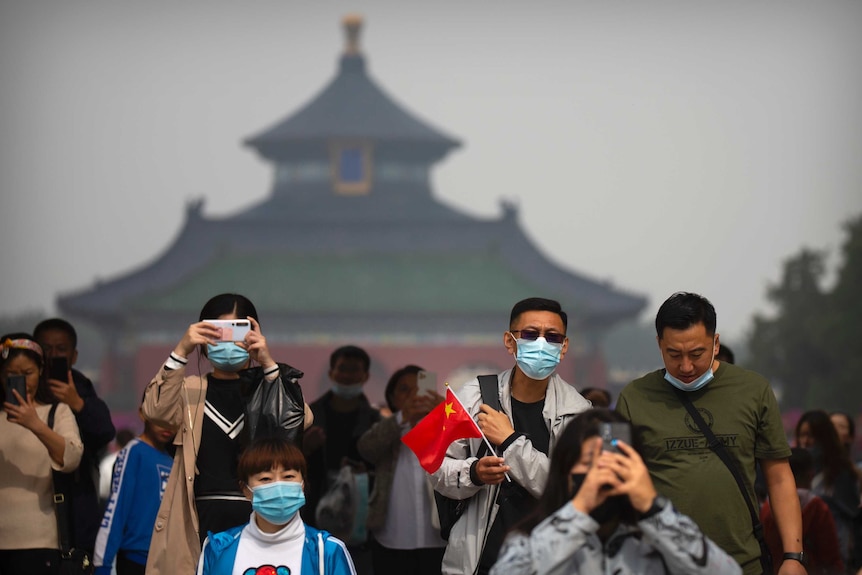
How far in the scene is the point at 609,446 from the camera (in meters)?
2.49

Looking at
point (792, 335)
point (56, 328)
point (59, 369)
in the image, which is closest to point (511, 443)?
point (59, 369)

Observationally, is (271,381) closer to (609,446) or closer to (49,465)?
(49,465)

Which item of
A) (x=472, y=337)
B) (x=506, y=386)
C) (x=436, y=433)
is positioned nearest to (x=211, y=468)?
(x=436, y=433)

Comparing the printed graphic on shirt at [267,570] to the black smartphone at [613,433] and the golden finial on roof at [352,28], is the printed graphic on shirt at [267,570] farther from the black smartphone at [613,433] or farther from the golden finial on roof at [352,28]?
the golden finial on roof at [352,28]

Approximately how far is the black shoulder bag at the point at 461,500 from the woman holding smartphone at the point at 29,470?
140cm

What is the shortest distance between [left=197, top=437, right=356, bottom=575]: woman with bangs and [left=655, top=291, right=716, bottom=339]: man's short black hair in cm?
102

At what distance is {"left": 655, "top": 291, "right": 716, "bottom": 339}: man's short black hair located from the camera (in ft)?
11.0

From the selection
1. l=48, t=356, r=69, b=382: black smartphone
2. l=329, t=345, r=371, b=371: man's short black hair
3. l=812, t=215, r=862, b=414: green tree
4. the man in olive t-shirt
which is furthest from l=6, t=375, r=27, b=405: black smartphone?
l=812, t=215, r=862, b=414: green tree

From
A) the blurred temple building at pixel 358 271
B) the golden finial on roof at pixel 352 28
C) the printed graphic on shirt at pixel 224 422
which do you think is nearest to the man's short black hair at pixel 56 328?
the printed graphic on shirt at pixel 224 422

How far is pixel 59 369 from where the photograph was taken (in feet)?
15.4

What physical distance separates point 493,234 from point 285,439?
1772cm

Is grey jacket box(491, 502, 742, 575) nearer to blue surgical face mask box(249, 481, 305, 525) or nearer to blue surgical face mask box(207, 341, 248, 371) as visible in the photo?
blue surgical face mask box(249, 481, 305, 525)

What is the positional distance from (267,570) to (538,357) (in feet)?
3.20

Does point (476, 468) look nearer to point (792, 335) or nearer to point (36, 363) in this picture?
point (36, 363)
